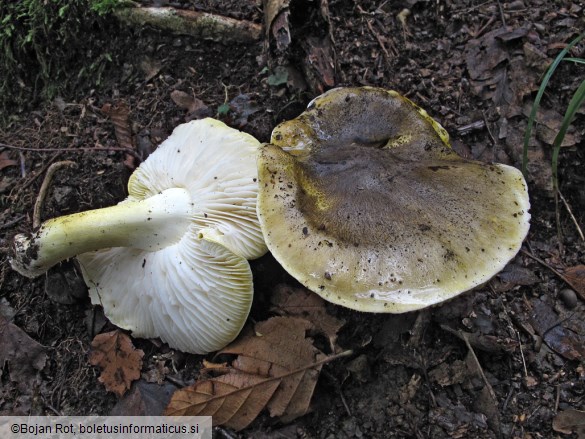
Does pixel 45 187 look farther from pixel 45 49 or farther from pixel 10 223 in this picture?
pixel 45 49

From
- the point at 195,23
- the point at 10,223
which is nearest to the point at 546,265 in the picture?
the point at 195,23

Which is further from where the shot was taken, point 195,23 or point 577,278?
point 195,23

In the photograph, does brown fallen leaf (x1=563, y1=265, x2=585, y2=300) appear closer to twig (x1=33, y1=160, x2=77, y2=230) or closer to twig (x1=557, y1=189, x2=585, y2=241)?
twig (x1=557, y1=189, x2=585, y2=241)

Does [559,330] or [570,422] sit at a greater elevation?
[559,330]

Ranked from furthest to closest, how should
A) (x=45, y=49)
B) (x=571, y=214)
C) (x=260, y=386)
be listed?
(x=45, y=49) → (x=571, y=214) → (x=260, y=386)

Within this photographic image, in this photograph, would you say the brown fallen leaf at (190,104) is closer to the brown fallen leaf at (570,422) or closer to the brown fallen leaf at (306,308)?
the brown fallen leaf at (306,308)

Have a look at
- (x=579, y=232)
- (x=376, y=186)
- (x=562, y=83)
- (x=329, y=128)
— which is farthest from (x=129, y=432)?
(x=562, y=83)

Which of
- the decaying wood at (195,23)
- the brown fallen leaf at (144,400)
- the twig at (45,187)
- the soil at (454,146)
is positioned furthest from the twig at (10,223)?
the decaying wood at (195,23)
